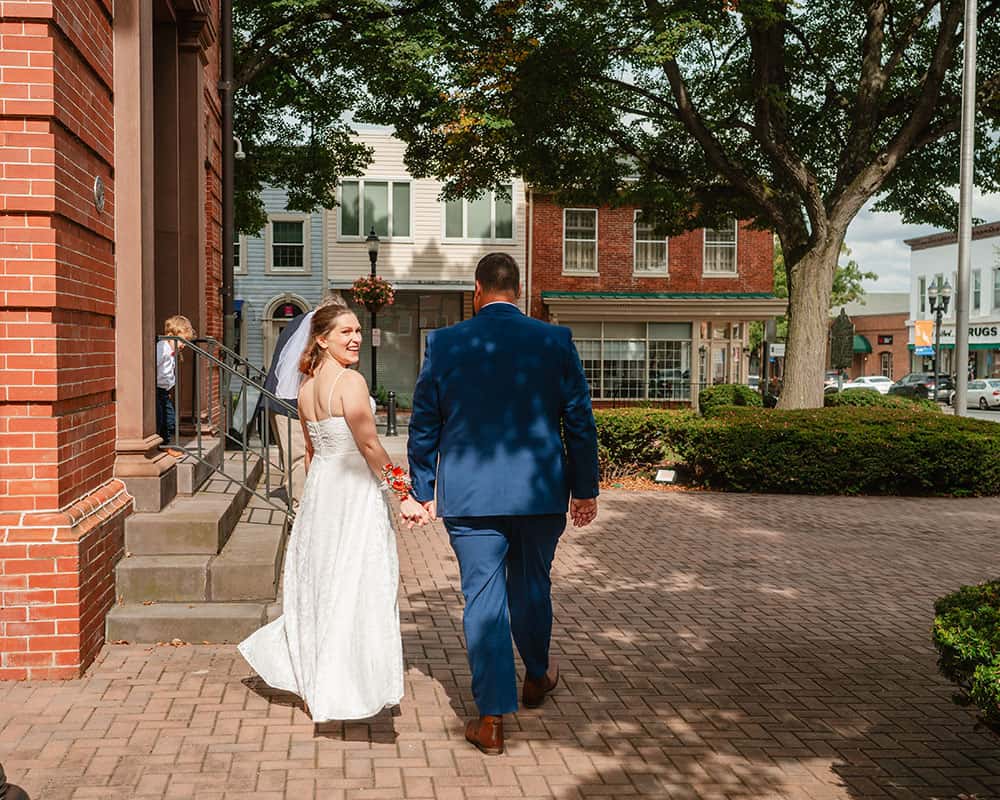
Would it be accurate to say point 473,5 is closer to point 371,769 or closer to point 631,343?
point 371,769

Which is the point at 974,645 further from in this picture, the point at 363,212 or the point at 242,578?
the point at 363,212

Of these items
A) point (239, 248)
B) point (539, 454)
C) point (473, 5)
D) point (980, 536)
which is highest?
point (473, 5)

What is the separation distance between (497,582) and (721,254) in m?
33.1

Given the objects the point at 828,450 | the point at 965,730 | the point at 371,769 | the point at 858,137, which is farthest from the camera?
the point at 858,137

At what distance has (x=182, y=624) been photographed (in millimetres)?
6043

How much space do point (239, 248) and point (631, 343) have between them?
A: 13354 millimetres

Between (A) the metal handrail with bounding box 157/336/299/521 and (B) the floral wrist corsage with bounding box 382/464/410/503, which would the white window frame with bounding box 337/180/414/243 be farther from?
(B) the floral wrist corsage with bounding box 382/464/410/503

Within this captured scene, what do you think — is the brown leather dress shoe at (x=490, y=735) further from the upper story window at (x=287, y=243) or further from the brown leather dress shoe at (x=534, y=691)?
the upper story window at (x=287, y=243)

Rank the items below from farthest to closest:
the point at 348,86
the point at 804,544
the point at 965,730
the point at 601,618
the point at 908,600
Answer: the point at 348,86, the point at 804,544, the point at 908,600, the point at 601,618, the point at 965,730

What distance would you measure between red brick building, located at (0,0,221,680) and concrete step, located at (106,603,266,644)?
5.6 inches

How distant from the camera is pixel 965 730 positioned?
5047mm

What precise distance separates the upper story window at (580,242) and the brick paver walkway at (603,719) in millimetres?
27879

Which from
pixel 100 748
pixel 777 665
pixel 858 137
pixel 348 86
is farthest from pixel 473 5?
pixel 100 748

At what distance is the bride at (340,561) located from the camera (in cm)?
471
